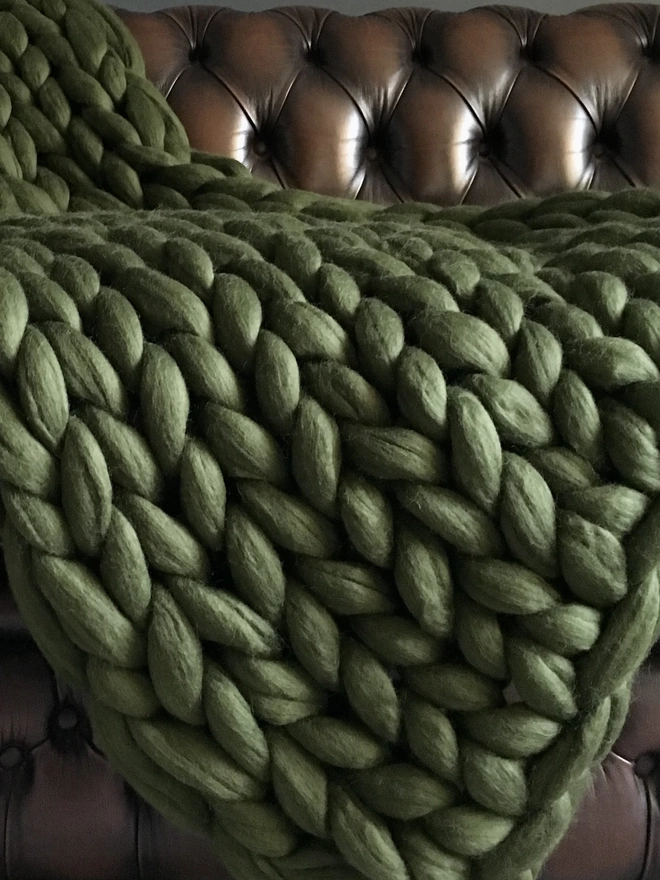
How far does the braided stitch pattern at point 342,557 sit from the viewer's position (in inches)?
12.8

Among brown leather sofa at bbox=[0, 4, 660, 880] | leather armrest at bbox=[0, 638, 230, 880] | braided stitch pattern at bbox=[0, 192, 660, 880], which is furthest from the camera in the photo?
brown leather sofa at bbox=[0, 4, 660, 880]

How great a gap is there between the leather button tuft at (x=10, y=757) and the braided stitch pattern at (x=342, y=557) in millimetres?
285

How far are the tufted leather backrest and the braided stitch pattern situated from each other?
64 centimetres

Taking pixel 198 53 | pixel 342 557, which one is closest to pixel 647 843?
pixel 342 557

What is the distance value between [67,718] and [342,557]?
0.34 metres

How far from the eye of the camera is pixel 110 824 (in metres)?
0.55

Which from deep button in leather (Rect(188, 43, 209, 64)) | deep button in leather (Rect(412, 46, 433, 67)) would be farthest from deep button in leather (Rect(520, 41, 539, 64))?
deep button in leather (Rect(188, 43, 209, 64))

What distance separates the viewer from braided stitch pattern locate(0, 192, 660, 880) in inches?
12.8

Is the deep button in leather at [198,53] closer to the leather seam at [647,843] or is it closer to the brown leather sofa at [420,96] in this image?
the brown leather sofa at [420,96]

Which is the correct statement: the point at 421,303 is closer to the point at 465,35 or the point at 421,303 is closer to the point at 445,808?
the point at 445,808

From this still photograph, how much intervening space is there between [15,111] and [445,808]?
685 mm

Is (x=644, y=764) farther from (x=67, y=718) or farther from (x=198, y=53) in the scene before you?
(x=198, y=53)

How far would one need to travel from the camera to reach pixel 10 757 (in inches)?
22.6

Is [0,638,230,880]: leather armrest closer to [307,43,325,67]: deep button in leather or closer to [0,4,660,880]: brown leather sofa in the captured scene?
[0,4,660,880]: brown leather sofa
